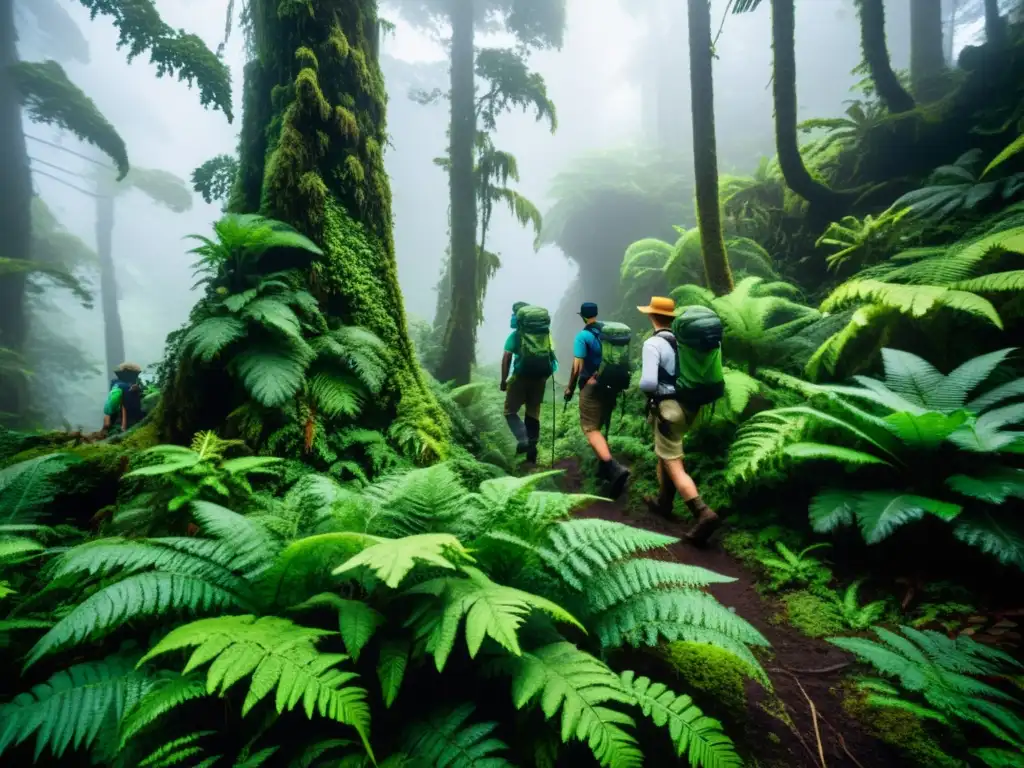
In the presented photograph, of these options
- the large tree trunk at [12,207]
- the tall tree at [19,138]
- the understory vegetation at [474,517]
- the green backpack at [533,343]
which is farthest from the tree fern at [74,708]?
the large tree trunk at [12,207]

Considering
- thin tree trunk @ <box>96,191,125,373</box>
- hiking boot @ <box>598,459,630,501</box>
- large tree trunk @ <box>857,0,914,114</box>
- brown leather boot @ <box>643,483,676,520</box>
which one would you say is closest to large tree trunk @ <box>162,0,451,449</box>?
hiking boot @ <box>598,459,630,501</box>

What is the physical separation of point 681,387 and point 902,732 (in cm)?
278

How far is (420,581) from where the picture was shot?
1.82 metres

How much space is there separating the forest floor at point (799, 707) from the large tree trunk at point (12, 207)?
18511 millimetres

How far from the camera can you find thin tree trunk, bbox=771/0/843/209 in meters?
7.09

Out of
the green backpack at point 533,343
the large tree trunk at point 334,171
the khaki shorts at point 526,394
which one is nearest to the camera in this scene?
the large tree trunk at point 334,171

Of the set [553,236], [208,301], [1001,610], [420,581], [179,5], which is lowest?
[1001,610]

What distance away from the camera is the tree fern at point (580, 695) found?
1.26 meters

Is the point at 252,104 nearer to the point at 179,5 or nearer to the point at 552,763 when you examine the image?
the point at 552,763

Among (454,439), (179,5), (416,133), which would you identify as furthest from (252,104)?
(179,5)

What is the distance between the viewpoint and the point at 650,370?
428 cm

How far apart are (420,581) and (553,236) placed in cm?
2632

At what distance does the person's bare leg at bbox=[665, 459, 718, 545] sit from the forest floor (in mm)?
570

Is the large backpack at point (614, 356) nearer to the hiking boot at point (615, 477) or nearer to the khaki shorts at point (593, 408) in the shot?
the khaki shorts at point (593, 408)
